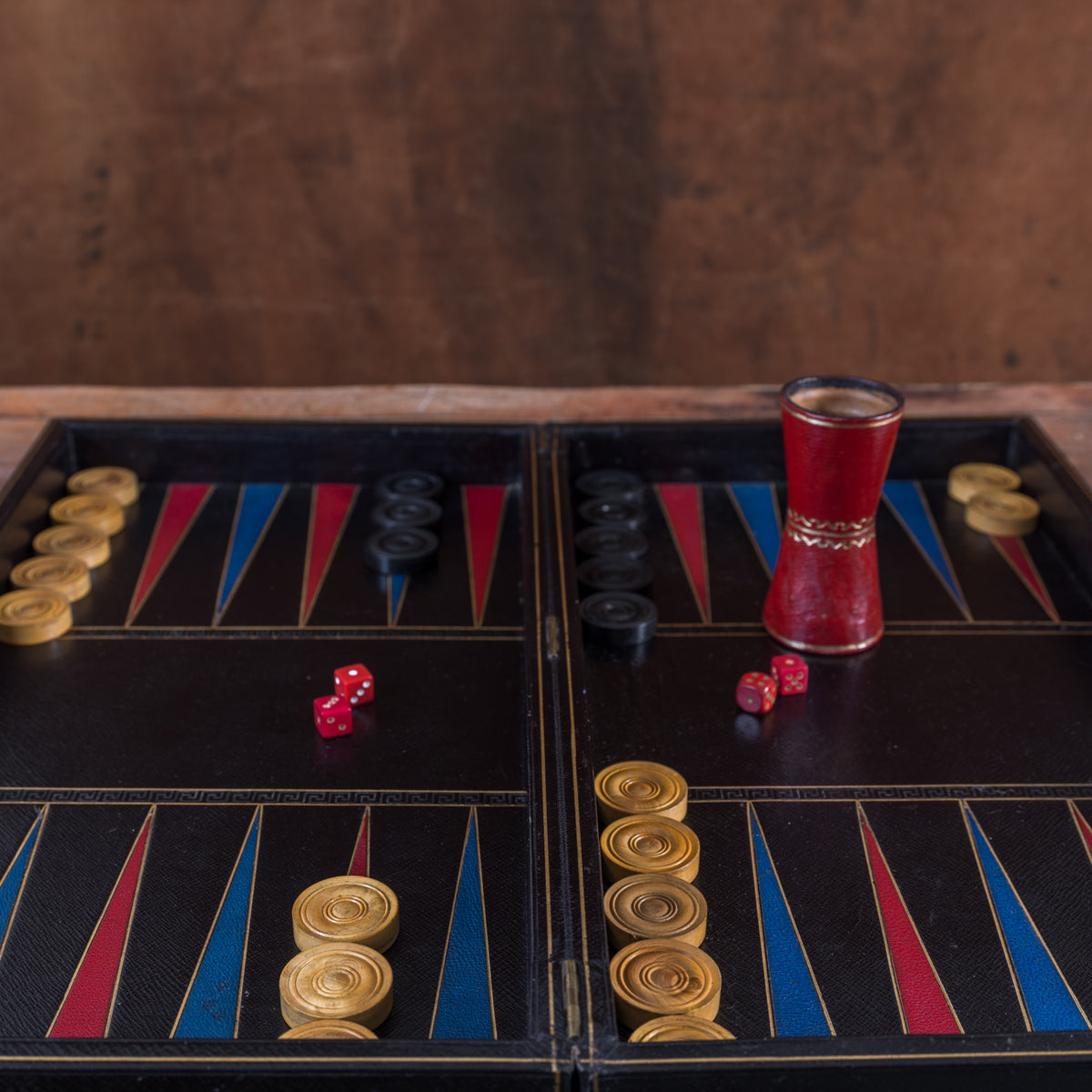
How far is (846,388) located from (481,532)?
0.68 meters

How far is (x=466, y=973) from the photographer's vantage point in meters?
1.31

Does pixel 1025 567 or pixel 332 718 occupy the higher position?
pixel 332 718

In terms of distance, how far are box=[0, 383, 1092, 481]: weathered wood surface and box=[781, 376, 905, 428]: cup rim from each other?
0.67 metres

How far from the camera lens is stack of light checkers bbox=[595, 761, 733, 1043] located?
123 cm

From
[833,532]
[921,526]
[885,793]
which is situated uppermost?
[833,532]

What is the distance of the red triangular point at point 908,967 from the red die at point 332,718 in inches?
25.9

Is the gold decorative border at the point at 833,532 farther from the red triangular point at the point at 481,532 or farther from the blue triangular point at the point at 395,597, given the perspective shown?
the blue triangular point at the point at 395,597

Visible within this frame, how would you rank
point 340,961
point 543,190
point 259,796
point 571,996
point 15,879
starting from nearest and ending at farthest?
point 571,996, point 340,961, point 15,879, point 259,796, point 543,190

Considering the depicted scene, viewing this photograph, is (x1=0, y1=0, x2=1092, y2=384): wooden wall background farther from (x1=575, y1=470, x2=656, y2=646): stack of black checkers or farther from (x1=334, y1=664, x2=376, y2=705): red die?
(x1=334, y1=664, x2=376, y2=705): red die

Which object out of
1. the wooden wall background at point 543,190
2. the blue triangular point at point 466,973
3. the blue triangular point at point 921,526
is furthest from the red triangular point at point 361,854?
the wooden wall background at point 543,190

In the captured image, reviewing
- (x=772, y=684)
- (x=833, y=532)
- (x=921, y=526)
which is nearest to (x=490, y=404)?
(x=921, y=526)

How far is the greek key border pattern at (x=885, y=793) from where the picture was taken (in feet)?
5.15

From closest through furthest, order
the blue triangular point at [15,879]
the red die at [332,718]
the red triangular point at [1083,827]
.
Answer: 1. the blue triangular point at [15,879]
2. the red triangular point at [1083,827]
3. the red die at [332,718]

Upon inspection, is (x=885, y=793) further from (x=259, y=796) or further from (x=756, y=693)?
(x=259, y=796)
